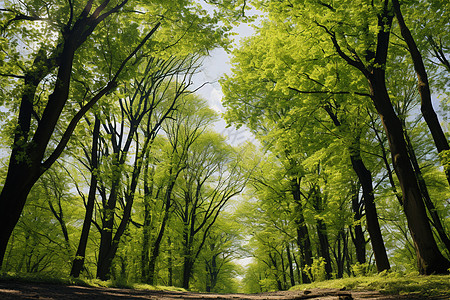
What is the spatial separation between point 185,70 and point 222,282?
28464 mm

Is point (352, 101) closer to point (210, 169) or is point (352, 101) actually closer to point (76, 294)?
point (76, 294)

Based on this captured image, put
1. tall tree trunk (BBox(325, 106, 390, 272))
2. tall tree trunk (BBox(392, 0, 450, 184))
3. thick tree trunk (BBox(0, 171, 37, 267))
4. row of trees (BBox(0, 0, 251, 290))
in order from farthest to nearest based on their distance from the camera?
tall tree trunk (BBox(325, 106, 390, 272)) < tall tree trunk (BBox(392, 0, 450, 184)) < row of trees (BBox(0, 0, 251, 290)) < thick tree trunk (BBox(0, 171, 37, 267))

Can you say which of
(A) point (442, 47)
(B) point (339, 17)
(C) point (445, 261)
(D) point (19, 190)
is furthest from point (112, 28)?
(A) point (442, 47)

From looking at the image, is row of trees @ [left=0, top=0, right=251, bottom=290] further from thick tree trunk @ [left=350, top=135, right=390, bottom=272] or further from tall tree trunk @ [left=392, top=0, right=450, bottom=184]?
thick tree trunk @ [left=350, top=135, right=390, bottom=272]

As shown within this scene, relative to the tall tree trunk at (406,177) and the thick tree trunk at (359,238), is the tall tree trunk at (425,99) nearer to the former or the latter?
the tall tree trunk at (406,177)

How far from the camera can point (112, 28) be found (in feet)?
22.9

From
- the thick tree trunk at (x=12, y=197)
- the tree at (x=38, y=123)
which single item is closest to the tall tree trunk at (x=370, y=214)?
the tree at (x=38, y=123)

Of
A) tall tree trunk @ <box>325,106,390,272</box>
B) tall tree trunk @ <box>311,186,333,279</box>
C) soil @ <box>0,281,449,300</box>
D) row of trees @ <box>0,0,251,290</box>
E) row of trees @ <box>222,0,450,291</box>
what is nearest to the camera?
soil @ <box>0,281,449,300</box>

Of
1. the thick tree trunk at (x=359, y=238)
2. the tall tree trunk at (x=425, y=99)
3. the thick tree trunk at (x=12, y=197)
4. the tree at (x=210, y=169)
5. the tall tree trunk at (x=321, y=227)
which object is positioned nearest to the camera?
the thick tree trunk at (x=12, y=197)

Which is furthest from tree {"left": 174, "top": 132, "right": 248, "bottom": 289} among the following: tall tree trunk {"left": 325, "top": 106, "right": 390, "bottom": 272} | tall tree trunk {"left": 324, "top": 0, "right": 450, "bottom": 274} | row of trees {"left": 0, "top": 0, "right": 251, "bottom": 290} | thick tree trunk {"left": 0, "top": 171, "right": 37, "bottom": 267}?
thick tree trunk {"left": 0, "top": 171, "right": 37, "bottom": 267}

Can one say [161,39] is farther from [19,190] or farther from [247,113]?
[19,190]

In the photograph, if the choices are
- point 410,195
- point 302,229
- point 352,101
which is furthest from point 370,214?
point 302,229

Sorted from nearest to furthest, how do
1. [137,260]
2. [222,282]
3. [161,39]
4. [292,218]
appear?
[161,39] < [292,218] < [137,260] < [222,282]

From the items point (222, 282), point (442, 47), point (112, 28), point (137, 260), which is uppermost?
point (442, 47)
